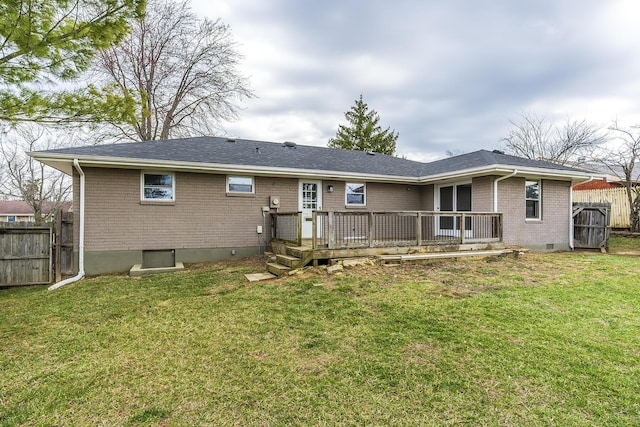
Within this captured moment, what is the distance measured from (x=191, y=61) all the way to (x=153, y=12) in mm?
2835

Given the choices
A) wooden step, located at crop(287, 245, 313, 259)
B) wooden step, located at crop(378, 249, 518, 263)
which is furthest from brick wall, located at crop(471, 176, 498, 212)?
wooden step, located at crop(287, 245, 313, 259)

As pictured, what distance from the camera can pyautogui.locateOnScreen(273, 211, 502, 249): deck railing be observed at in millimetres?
7211

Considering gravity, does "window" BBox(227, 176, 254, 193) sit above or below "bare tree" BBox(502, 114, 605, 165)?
below

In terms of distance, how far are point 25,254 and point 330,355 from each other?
8174mm

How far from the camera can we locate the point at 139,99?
5.16 meters

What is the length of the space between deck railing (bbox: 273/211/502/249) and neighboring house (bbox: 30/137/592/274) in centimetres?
27

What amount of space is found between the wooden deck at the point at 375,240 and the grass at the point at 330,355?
4.60 feet

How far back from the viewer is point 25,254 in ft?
23.7

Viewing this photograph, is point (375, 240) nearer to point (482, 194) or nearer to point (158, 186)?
point (482, 194)

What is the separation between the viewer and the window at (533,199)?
1027 centimetres

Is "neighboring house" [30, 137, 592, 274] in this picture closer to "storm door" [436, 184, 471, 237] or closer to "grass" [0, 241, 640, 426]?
"storm door" [436, 184, 471, 237]

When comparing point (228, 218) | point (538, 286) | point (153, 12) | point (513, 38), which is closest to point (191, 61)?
point (153, 12)

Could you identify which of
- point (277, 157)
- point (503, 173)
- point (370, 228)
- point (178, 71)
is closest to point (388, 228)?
point (370, 228)

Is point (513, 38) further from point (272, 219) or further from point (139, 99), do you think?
point (139, 99)
